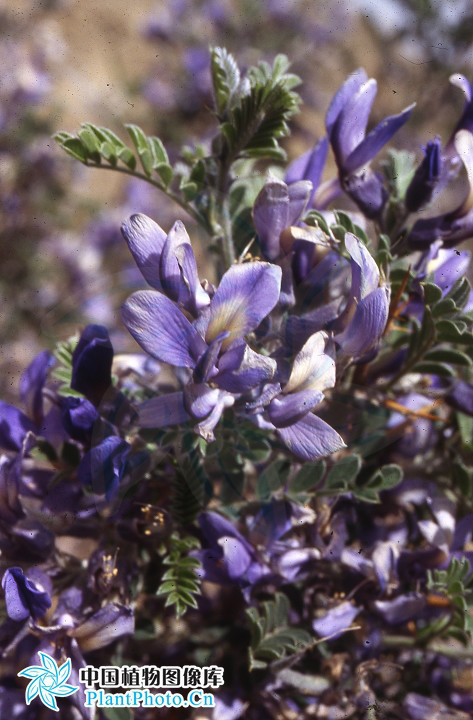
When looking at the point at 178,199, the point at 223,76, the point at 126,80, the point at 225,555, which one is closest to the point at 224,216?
the point at 178,199

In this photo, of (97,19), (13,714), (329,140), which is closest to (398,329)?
(329,140)

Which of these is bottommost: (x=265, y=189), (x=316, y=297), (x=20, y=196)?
(x=20, y=196)

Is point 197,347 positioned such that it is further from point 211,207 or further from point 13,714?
point 13,714

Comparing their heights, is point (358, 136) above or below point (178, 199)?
above

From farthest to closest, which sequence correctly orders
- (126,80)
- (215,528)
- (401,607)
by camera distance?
(126,80) → (401,607) → (215,528)

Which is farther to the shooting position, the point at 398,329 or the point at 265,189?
the point at 398,329

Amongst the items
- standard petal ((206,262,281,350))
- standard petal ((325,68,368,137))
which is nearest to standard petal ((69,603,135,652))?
standard petal ((206,262,281,350))

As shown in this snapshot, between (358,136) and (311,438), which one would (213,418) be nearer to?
(311,438)

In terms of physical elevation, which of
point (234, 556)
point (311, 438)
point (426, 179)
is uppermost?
point (426, 179)

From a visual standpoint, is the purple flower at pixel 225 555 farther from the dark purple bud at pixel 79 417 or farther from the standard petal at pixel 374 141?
the standard petal at pixel 374 141
